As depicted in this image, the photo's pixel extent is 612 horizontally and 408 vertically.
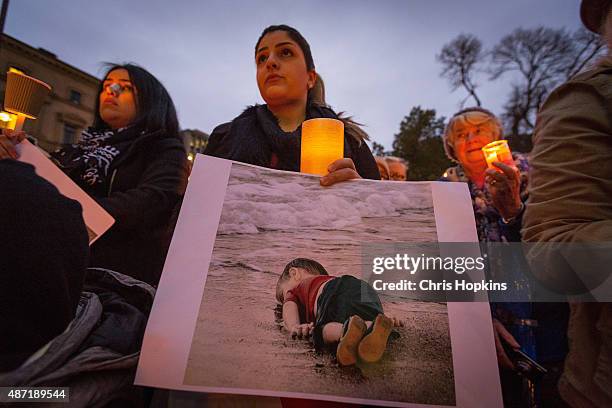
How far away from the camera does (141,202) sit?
1263mm

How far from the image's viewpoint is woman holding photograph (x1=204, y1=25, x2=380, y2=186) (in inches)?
45.0

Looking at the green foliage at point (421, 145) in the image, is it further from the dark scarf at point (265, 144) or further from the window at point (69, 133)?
the window at point (69, 133)

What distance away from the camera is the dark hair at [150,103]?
1498 mm

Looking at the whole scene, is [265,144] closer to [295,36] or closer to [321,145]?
[321,145]

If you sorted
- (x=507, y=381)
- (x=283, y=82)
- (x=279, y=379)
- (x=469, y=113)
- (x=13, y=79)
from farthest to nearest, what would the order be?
(x=469, y=113) < (x=507, y=381) < (x=283, y=82) < (x=13, y=79) < (x=279, y=379)

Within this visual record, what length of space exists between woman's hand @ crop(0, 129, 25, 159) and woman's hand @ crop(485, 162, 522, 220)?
1.78 metres

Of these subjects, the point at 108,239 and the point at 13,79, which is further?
the point at 108,239

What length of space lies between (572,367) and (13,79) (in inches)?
66.0

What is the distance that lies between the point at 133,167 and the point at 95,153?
6.1 inches

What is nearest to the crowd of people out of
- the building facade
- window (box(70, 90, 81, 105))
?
the building facade

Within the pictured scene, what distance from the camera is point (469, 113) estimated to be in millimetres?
2277

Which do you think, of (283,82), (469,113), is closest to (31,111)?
(283,82)

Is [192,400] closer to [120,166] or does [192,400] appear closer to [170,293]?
[170,293]

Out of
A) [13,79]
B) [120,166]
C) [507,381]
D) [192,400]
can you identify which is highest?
[13,79]
